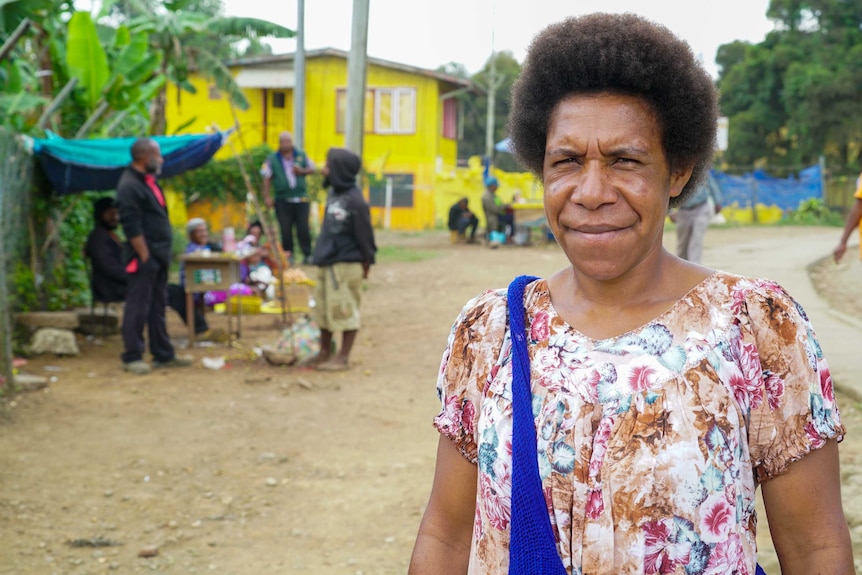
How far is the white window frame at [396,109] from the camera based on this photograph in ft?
98.0

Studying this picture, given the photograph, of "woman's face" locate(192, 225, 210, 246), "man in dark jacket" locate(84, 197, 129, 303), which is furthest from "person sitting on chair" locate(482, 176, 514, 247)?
"man in dark jacket" locate(84, 197, 129, 303)

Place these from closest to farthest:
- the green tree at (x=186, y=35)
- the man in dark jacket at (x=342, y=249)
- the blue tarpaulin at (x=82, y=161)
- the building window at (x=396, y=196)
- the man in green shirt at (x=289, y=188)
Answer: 1. the man in dark jacket at (x=342, y=249)
2. the blue tarpaulin at (x=82, y=161)
3. the green tree at (x=186, y=35)
4. the man in green shirt at (x=289, y=188)
5. the building window at (x=396, y=196)

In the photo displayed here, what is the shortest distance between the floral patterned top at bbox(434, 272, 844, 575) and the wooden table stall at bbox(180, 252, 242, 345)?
25.5 feet

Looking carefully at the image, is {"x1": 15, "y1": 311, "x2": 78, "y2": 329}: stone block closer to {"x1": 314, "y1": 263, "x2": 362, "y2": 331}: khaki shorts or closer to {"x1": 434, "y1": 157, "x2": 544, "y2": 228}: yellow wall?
{"x1": 314, "y1": 263, "x2": 362, "y2": 331}: khaki shorts

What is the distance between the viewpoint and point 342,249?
8.04 m

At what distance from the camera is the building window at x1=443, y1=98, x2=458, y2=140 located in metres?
31.7

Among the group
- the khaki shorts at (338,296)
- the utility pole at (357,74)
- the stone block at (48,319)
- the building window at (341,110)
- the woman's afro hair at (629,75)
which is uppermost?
the building window at (341,110)

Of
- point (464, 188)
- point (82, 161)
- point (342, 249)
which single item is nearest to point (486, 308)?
point (342, 249)

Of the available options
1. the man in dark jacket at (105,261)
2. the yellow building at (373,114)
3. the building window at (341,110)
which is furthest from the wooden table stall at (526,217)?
the man in dark jacket at (105,261)

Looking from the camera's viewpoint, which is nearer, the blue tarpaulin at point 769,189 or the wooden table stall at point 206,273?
the wooden table stall at point 206,273

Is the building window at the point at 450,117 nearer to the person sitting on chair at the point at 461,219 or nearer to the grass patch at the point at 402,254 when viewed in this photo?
the person sitting on chair at the point at 461,219

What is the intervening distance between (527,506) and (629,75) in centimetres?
79

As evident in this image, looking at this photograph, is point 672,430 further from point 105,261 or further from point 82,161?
point 105,261

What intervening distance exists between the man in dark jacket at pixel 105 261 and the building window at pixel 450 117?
22.7m
